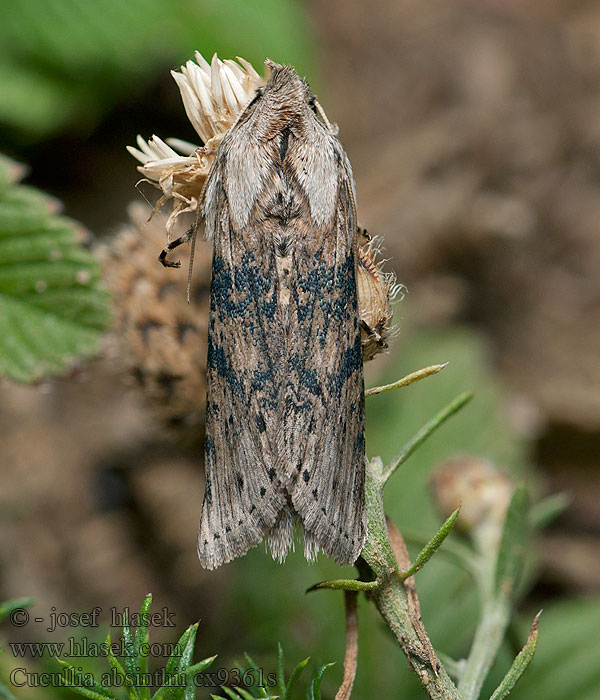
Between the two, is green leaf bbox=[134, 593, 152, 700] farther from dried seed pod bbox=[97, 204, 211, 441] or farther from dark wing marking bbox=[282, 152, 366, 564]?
dried seed pod bbox=[97, 204, 211, 441]

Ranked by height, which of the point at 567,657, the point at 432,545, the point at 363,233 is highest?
the point at 363,233

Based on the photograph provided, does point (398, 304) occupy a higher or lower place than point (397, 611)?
higher

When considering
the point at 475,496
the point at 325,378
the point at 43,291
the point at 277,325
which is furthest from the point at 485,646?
the point at 43,291

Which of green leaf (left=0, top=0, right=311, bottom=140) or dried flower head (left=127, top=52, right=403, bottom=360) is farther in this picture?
green leaf (left=0, top=0, right=311, bottom=140)

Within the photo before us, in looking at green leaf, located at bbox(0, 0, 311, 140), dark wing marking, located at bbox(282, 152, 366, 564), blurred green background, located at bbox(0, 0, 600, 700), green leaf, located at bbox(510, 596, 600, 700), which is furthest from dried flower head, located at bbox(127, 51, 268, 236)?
green leaf, located at bbox(510, 596, 600, 700)

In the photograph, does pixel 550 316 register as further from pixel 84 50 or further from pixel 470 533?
pixel 84 50

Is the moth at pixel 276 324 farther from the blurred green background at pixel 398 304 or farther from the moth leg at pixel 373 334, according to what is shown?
the blurred green background at pixel 398 304

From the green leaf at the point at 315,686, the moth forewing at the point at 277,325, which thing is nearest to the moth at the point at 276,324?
the moth forewing at the point at 277,325

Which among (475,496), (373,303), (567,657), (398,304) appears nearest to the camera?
(373,303)

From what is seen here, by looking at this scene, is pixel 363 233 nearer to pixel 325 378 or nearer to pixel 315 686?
pixel 325 378
